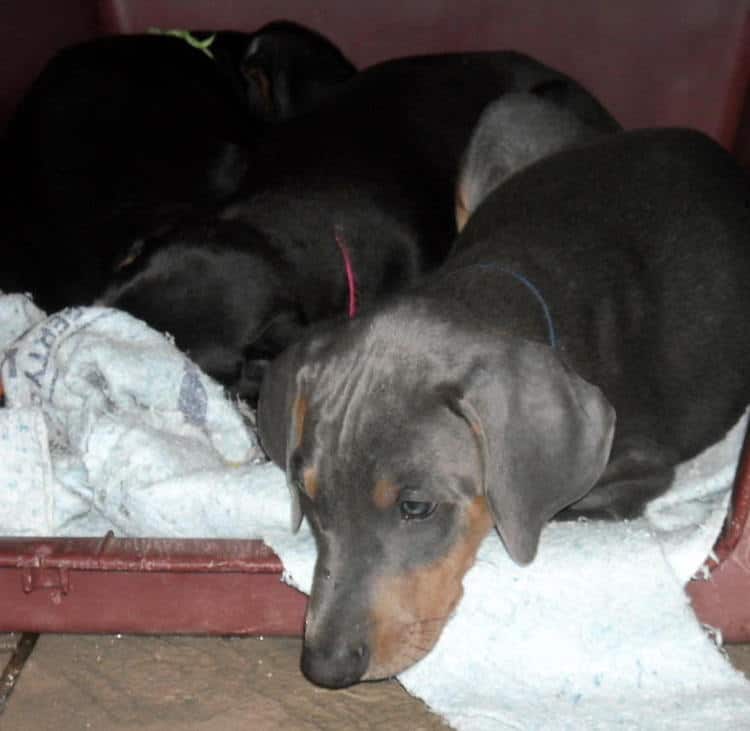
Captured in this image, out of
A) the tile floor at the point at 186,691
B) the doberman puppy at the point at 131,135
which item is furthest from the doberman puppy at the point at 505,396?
the doberman puppy at the point at 131,135

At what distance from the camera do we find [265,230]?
151 inches

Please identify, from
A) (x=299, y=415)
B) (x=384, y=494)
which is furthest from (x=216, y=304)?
(x=384, y=494)

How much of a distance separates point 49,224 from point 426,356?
206 centimetres

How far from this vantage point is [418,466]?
2.46 meters

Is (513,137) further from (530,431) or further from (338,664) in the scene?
(338,664)

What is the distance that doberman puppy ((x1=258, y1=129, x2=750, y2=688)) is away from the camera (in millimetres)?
2482

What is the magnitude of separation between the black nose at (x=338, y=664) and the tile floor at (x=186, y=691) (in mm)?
464

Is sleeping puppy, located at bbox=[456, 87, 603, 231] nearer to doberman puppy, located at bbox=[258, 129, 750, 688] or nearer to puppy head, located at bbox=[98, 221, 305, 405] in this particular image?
doberman puppy, located at bbox=[258, 129, 750, 688]

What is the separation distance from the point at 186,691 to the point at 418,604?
30.7 inches

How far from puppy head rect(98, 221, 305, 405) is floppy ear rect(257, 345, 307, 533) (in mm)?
639

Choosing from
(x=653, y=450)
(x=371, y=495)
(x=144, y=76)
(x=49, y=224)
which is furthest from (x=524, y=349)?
(x=144, y=76)

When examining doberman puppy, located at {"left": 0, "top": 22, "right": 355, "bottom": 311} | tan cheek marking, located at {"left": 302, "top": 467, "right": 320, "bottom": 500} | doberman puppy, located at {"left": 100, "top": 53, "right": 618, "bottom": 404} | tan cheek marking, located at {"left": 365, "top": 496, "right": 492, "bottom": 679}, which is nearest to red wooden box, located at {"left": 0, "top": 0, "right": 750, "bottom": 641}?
doberman puppy, located at {"left": 0, "top": 22, "right": 355, "bottom": 311}

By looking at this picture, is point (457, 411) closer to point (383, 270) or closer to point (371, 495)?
point (371, 495)

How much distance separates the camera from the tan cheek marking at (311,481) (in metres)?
2.56
